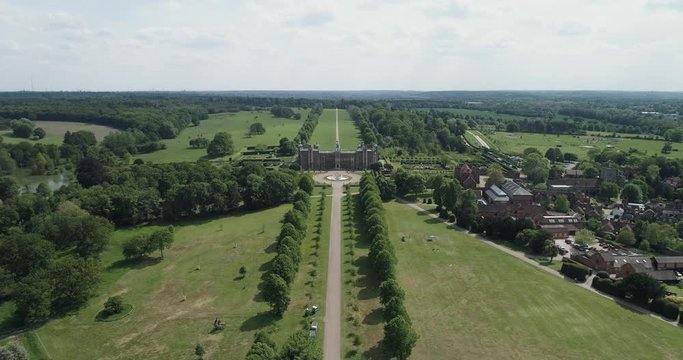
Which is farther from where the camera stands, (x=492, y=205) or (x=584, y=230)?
(x=492, y=205)

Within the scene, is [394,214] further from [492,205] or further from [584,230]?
[584,230]

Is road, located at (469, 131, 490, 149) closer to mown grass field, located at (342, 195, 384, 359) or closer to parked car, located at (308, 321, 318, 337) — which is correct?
mown grass field, located at (342, 195, 384, 359)

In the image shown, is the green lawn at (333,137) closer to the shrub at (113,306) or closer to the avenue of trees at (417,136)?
the avenue of trees at (417,136)

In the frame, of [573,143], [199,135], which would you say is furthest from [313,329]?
[573,143]

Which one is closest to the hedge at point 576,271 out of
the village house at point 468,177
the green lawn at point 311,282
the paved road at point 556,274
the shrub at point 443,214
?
the paved road at point 556,274

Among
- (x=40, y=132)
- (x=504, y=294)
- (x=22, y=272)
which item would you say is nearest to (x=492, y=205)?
(x=504, y=294)

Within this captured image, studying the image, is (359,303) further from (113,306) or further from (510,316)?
(113,306)
